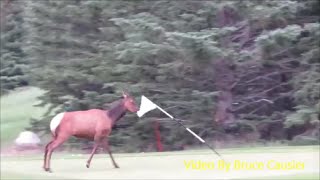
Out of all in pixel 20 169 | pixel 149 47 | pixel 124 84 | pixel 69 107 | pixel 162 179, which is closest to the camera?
pixel 162 179

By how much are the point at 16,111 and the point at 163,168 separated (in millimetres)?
17106

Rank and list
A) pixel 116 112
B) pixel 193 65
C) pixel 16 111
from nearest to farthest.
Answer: pixel 116 112, pixel 193 65, pixel 16 111

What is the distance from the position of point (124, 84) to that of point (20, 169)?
6767mm

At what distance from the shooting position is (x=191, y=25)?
15789mm

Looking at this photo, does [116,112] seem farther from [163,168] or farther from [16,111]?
[16,111]

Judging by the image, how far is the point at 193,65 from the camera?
1557 cm

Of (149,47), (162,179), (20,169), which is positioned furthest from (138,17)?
(162,179)

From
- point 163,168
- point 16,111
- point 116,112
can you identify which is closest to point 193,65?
point 163,168

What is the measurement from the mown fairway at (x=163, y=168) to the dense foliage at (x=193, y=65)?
470 centimetres

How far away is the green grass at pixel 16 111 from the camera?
21.8 metres

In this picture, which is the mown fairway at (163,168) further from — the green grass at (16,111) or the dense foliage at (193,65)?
the green grass at (16,111)

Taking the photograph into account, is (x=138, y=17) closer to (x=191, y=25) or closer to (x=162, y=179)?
(x=191, y=25)

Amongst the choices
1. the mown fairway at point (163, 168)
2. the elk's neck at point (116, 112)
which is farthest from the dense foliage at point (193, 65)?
the elk's neck at point (116, 112)

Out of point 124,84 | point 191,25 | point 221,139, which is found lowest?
point 221,139
